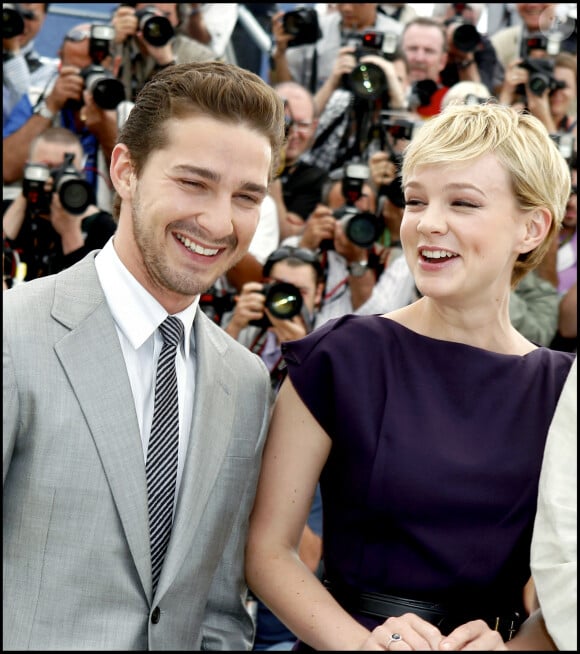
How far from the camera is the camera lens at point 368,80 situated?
460cm

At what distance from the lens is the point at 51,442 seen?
1800 mm

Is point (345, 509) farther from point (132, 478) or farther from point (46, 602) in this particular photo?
point (46, 602)

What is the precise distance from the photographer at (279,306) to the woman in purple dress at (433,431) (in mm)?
1467

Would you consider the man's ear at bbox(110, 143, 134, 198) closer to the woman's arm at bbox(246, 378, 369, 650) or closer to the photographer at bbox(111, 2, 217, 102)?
the woman's arm at bbox(246, 378, 369, 650)

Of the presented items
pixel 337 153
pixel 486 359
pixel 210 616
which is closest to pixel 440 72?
pixel 337 153

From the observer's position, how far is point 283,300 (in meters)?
3.72

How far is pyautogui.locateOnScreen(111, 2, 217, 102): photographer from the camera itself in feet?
14.9

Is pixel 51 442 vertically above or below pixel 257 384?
above

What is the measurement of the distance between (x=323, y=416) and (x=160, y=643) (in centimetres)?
53

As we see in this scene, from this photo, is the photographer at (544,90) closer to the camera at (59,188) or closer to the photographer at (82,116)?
the photographer at (82,116)

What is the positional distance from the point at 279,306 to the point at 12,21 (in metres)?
1.97

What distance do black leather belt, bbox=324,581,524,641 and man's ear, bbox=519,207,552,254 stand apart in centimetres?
73

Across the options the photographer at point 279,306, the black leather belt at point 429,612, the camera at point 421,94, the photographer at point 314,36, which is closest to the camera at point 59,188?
the photographer at point 279,306

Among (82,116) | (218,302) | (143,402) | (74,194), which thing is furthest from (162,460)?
(82,116)
